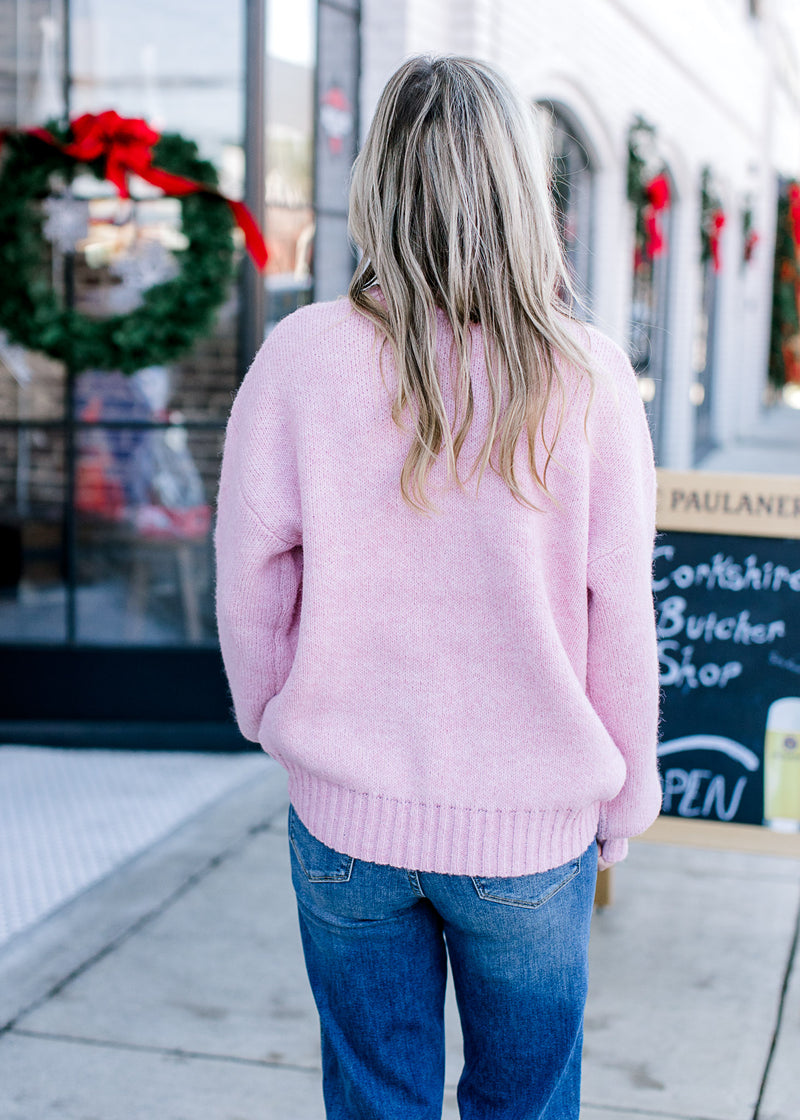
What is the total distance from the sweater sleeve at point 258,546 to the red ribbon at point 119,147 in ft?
9.70

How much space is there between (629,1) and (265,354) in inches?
300

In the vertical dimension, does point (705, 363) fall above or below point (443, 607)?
above

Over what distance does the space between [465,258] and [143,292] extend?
130 inches

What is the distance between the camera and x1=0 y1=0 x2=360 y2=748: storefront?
4.51 meters

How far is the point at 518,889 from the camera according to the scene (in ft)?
5.23

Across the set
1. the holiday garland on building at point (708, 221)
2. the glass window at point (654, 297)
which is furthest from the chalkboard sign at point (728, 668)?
the holiday garland on building at point (708, 221)

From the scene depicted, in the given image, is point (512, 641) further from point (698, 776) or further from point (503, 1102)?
point (698, 776)

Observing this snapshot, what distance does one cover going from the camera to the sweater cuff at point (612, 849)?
177 centimetres

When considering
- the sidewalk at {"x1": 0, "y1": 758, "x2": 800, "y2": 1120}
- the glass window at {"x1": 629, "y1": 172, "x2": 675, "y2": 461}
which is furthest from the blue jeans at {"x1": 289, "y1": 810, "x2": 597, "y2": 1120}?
the glass window at {"x1": 629, "y1": 172, "x2": 675, "y2": 461}

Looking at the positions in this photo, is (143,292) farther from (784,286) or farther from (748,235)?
(784,286)

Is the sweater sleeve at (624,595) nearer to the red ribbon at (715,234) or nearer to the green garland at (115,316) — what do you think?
the green garland at (115,316)

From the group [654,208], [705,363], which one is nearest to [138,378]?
[654,208]

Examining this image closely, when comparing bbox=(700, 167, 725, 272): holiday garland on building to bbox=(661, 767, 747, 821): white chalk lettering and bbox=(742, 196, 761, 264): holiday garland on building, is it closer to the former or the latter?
bbox=(742, 196, 761, 264): holiday garland on building

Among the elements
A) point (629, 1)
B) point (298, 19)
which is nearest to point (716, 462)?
point (629, 1)
